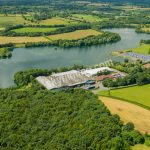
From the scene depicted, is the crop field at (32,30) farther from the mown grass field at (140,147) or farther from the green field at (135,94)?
the mown grass field at (140,147)

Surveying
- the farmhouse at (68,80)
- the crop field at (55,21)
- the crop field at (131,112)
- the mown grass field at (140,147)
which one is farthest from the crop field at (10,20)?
the mown grass field at (140,147)

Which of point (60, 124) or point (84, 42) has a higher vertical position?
point (60, 124)

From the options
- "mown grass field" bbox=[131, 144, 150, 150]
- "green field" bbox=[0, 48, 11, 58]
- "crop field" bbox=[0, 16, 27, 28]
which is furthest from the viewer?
"crop field" bbox=[0, 16, 27, 28]

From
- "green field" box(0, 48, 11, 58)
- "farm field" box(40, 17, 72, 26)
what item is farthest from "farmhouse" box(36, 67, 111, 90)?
"farm field" box(40, 17, 72, 26)

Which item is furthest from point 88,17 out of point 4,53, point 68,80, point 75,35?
point 68,80

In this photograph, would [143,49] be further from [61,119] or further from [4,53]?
[61,119]

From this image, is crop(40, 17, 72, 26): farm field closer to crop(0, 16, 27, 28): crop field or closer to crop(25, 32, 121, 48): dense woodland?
crop(0, 16, 27, 28): crop field
